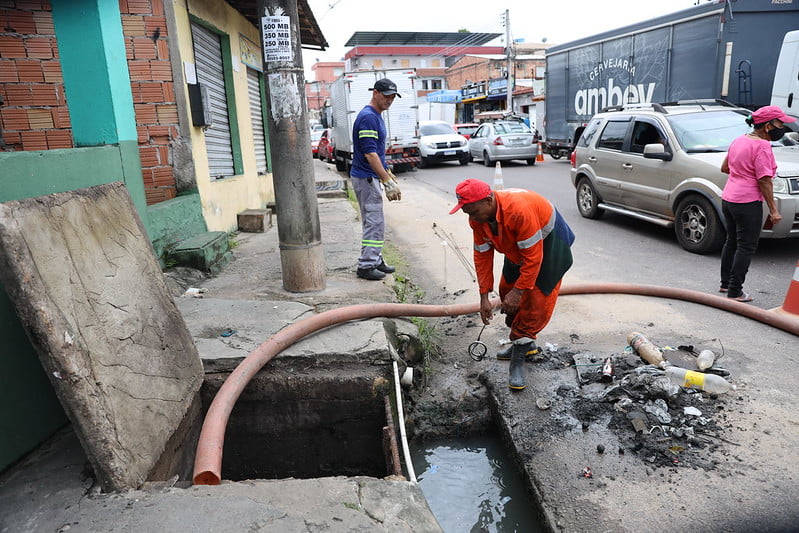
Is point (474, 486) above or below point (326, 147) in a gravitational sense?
below

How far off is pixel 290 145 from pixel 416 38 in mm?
67635

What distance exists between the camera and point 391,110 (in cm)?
1805

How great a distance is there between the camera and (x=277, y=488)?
7.41 ft

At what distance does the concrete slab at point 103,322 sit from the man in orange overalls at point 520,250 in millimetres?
1829

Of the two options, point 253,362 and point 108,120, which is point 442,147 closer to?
point 108,120

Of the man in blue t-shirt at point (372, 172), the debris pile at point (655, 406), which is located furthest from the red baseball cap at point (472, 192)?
the man in blue t-shirt at point (372, 172)

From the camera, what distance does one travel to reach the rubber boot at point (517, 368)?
372cm

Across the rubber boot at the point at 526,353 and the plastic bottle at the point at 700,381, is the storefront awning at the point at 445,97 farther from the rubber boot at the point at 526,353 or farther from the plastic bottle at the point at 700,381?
the plastic bottle at the point at 700,381

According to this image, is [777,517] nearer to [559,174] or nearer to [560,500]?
[560,500]

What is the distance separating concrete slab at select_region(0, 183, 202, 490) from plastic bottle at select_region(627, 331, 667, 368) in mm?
3046

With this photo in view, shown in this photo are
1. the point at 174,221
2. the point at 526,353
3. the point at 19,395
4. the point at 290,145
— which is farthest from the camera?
the point at 174,221

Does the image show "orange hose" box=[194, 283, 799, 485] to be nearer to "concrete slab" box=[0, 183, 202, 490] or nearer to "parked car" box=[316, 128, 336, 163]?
"concrete slab" box=[0, 183, 202, 490]

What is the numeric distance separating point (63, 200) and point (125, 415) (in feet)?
3.41

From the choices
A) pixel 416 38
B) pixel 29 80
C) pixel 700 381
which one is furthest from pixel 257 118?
pixel 416 38
